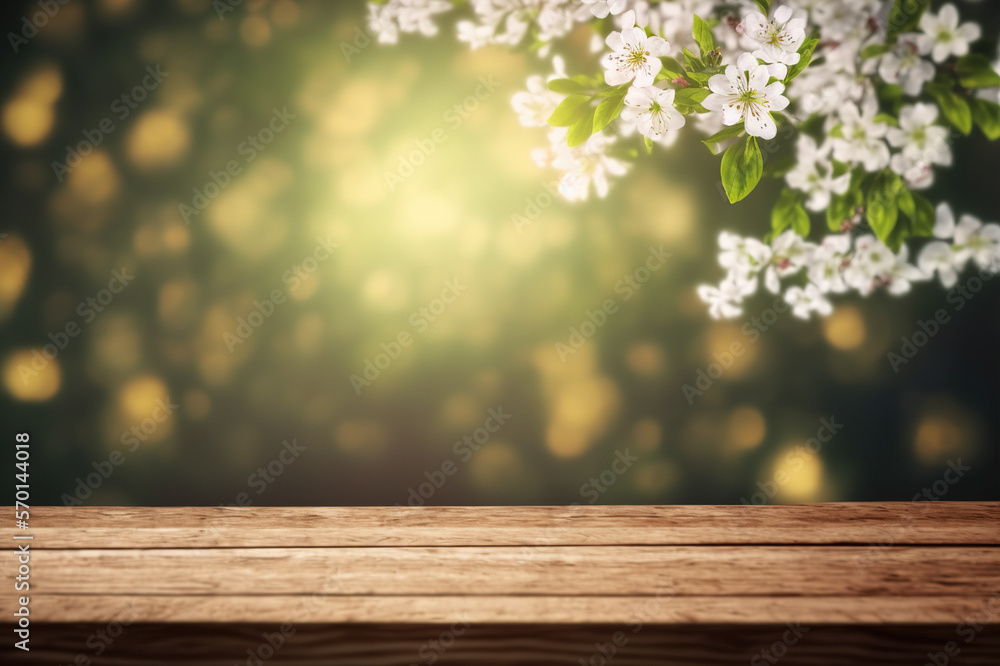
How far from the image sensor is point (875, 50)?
1.10 metres

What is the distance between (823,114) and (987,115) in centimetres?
31

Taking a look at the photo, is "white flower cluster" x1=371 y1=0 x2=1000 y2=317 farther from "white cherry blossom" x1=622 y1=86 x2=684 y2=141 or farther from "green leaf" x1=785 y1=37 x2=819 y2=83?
"green leaf" x1=785 y1=37 x2=819 y2=83

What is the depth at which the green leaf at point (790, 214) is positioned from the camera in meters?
1.20

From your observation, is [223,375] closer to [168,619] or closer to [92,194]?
[92,194]

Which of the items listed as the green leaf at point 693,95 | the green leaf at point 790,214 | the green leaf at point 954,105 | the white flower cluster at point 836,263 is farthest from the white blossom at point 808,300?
the green leaf at point 693,95

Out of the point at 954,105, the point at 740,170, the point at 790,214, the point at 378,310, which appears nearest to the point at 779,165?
the point at 790,214

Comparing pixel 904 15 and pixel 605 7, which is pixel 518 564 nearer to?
pixel 605 7

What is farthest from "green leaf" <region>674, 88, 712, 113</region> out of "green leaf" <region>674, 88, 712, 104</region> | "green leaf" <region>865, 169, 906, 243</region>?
"green leaf" <region>865, 169, 906, 243</region>

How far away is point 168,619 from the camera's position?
63 centimetres

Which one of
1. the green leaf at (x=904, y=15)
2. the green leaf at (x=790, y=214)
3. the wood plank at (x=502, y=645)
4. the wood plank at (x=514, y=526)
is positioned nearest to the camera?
the wood plank at (x=502, y=645)

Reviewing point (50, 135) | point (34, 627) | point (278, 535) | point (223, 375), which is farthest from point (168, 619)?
point (50, 135)

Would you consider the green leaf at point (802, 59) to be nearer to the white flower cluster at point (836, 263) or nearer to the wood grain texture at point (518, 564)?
the white flower cluster at point (836, 263)

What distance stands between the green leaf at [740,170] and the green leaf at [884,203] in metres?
0.49

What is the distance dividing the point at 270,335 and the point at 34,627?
73 cm
